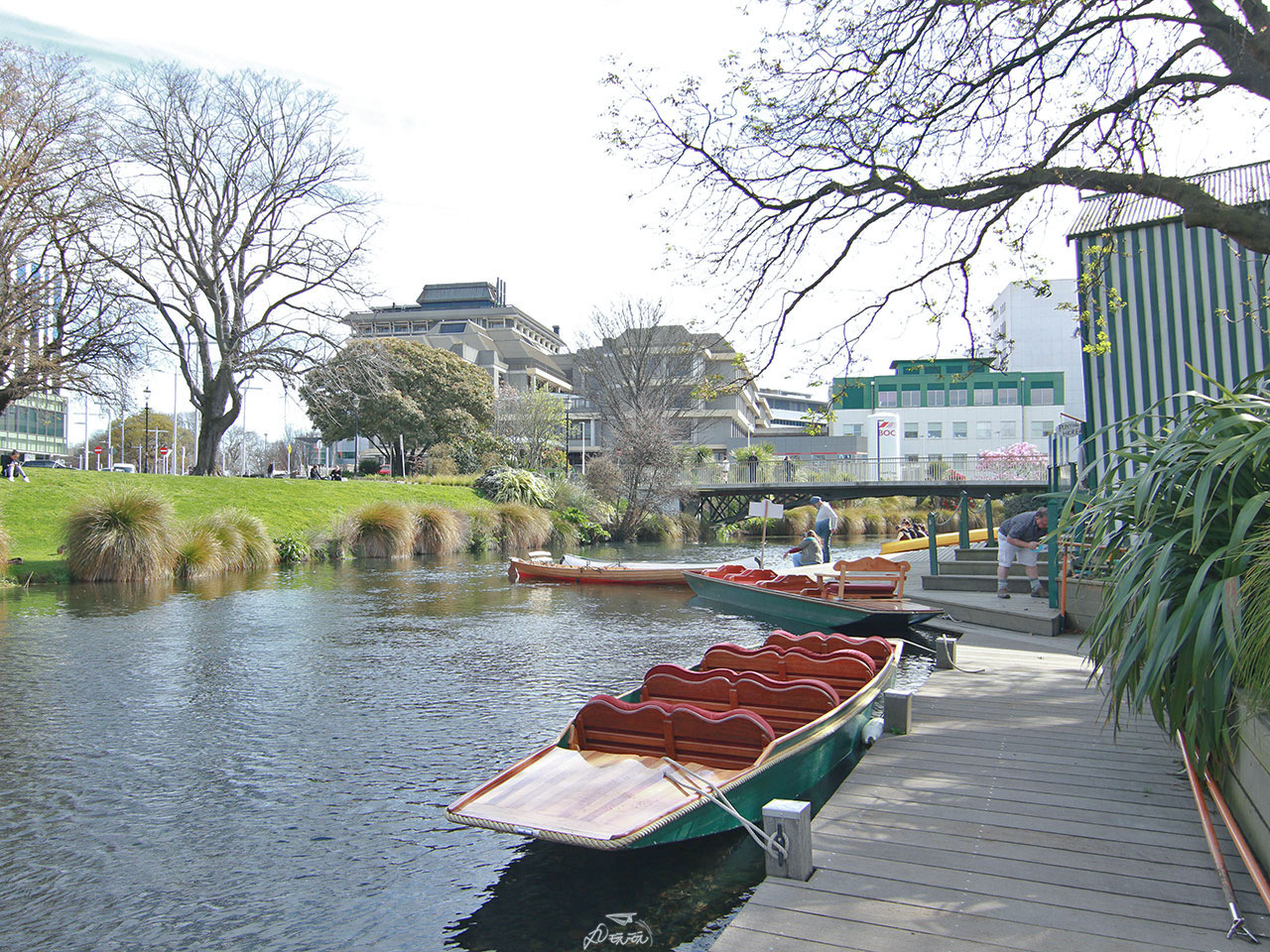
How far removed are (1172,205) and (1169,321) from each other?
1.66 meters

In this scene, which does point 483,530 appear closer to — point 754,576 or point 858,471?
point 754,576

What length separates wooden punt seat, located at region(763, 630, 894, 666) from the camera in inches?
285

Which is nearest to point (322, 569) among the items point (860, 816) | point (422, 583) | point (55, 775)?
point (422, 583)

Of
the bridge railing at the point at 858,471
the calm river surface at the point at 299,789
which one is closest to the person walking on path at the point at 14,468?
the calm river surface at the point at 299,789

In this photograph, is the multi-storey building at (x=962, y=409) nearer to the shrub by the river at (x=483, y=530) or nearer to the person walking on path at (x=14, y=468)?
the shrub by the river at (x=483, y=530)

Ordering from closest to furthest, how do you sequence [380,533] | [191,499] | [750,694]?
1. [750,694]
2. [191,499]
3. [380,533]

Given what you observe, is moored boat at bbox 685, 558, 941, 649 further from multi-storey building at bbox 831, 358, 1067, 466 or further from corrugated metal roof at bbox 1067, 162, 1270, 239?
multi-storey building at bbox 831, 358, 1067, 466

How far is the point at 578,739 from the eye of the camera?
5258mm

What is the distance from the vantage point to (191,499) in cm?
2438

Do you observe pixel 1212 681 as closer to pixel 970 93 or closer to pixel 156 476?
pixel 970 93

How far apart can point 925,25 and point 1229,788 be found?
7424 mm

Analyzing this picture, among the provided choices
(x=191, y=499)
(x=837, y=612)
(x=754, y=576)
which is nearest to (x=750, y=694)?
(x=837, y=612)

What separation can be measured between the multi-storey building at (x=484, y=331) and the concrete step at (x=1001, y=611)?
58.6 metres

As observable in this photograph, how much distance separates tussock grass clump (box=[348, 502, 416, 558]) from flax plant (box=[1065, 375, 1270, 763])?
72.7 ft
